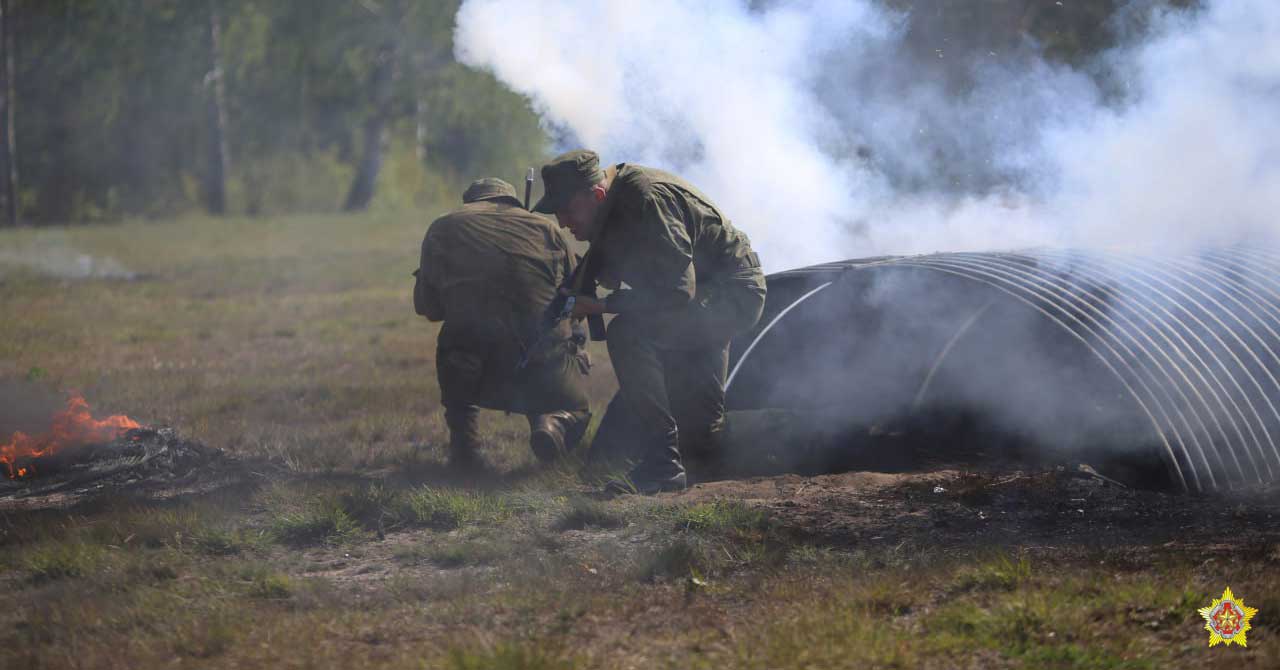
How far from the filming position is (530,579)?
17.0ft

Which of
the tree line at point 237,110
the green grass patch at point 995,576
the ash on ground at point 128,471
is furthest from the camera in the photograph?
the tree line at point 237,110

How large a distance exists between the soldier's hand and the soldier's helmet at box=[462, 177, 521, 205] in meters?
1.24

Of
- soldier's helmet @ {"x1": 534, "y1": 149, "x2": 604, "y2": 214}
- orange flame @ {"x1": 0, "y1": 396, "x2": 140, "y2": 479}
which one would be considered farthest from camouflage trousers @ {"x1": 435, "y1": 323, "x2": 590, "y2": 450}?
orange flame @ {"x1": 0, "y1": 396, "x2": 140, "y2": 479}

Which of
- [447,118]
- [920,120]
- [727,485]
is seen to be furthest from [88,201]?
[727,485]

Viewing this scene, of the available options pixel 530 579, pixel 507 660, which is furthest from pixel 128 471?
pixel 507 660

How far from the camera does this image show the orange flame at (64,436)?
24.0 feet

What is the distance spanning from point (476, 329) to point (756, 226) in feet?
12.5

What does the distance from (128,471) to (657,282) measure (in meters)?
3.26

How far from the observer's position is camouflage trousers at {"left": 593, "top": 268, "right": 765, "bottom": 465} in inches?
263

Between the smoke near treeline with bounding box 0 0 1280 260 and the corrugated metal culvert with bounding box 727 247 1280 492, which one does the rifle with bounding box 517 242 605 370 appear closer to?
the corrugated metal culvert with bounding box 727 247 1280 492

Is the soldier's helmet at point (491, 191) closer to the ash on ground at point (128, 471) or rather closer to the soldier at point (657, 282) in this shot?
the soldier at point (657, 282)

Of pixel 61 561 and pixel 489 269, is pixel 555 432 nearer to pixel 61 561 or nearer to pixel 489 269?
pixel 489 269

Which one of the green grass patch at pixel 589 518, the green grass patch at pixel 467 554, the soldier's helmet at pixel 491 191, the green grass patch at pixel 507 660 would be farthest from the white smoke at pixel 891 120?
the green grass patch at pixel 507 660

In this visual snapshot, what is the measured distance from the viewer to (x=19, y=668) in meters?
4.35
